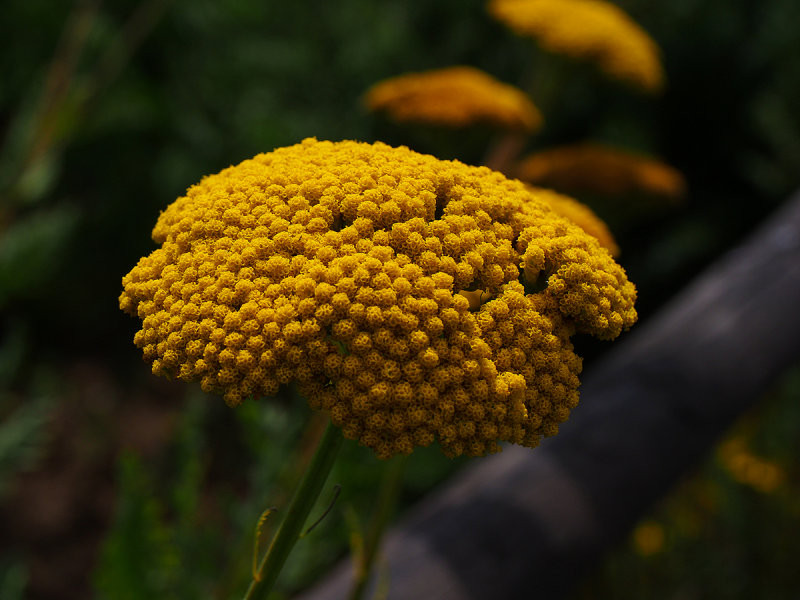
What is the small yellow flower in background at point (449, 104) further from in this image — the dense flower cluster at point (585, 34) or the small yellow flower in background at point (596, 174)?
the dense flower cluster at point (585, 34)

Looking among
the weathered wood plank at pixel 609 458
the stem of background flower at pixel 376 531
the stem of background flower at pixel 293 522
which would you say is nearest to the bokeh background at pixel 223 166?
the weathered wood plank at pixel 609 458

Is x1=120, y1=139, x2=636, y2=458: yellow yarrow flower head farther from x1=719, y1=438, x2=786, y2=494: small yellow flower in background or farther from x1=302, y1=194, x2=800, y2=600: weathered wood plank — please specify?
x1=719, y1=438, x2=786, y2=494: small yellow flower in background

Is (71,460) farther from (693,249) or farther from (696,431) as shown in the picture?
A: (693,249)

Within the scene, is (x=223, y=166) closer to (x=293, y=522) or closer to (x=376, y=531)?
(x=376, y=531)

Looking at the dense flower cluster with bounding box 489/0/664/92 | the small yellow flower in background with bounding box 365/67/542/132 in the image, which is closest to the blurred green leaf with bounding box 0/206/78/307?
the small yellow flower in background with bounding box 365/67/542/132

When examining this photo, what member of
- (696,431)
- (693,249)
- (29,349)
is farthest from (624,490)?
(29,349)

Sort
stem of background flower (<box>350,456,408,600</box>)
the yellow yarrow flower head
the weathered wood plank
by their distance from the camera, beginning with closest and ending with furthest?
the yellow yarrow flower head < stem of background flower (<box>350,456,408,600</box>) < the weathered wood plank

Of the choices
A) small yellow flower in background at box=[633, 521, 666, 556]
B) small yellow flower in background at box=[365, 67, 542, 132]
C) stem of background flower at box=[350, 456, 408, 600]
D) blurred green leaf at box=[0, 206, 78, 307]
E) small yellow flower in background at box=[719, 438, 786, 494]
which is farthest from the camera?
small yellow flower in background at box=[719, 438, 786, 494]
